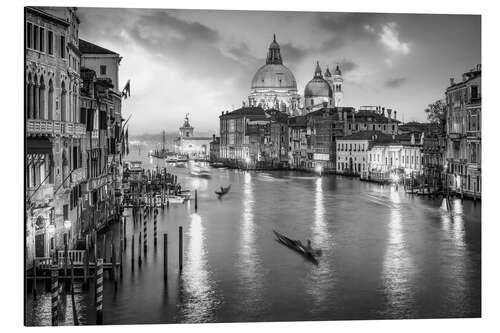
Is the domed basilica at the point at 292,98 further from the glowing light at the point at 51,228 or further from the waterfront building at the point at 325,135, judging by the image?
the glowing light at the point at 51,228

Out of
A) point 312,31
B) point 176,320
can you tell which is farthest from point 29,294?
point 312,31

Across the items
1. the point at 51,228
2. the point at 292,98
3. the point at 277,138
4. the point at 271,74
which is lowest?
the point at 51,228

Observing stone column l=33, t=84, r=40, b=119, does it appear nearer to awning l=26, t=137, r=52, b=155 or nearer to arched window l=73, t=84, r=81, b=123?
awning l=26, t=137, r=52, b=155

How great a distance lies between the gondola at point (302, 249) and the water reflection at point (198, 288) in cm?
106

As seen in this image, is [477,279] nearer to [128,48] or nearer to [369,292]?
[369,292]

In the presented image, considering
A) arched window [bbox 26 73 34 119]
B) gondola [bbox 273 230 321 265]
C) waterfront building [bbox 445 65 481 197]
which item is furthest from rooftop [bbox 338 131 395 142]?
arched window [bbox 26 73 34 119]

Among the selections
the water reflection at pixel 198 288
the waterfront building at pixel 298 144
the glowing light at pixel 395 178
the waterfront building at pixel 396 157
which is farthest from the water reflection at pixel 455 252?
the waterfront building at pixel 298 144

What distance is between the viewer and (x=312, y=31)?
8.84 meters

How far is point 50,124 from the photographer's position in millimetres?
8172

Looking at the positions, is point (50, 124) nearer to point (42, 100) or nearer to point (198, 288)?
point (42, 100)

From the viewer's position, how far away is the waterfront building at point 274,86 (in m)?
9.62

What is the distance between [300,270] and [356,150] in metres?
15.3

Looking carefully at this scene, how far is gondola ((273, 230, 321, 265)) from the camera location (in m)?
10.0

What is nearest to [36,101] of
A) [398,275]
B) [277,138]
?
[398,275]
